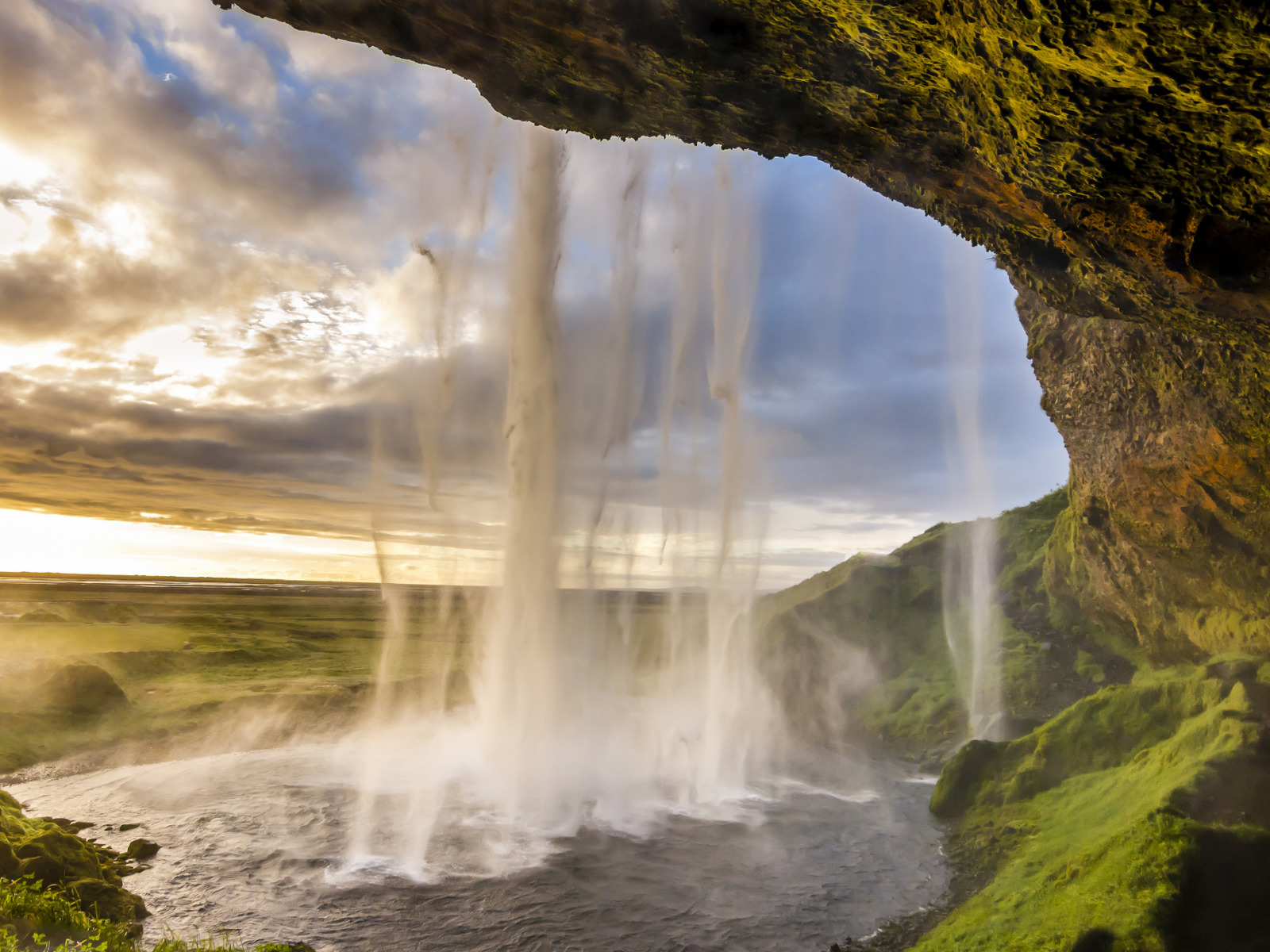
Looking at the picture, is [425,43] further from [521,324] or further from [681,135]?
[521,324]

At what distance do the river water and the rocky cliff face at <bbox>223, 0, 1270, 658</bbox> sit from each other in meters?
13.3

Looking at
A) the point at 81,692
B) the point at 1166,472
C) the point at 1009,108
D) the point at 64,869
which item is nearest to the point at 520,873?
the point at 64,869

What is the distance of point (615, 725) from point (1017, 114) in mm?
26461

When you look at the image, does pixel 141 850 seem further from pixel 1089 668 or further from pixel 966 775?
pixel 1089 668

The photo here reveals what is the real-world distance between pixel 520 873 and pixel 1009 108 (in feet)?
57.7

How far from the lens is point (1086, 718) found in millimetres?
17281

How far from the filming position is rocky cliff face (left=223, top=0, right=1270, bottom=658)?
19.8 feet

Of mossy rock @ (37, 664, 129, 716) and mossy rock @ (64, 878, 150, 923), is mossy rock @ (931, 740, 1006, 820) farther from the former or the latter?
mossy rock @ (37, 664, 129, 716)

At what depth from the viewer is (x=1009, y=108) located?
285 inches

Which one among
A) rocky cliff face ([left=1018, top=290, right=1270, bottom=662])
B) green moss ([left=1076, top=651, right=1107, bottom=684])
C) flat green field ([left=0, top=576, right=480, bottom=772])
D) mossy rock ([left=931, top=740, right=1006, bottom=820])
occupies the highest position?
rocky cliff face ([left=1018, top=290, right=1270, bottom=662])

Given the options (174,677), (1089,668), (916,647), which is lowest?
(174,677)

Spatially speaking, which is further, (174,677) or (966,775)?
(174,677)

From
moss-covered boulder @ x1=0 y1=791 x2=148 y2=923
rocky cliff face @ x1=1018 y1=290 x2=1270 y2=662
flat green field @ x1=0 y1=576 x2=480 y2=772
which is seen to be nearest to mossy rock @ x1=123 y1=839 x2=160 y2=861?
moss-covered boulder @ x1=0 y1=791 x2=148 y2=923

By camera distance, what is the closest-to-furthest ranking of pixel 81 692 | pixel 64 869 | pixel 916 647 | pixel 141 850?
pixel 64 869 → pixel 141 850 → pixel 81 692 → pixel 916 647
